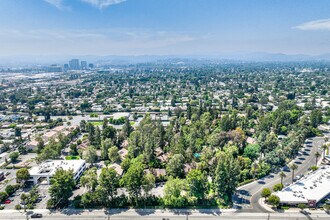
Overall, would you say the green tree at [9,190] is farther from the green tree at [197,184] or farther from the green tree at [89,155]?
the green tree at [197,184]

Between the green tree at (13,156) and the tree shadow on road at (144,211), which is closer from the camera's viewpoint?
the tree shadow on road at (144,211)

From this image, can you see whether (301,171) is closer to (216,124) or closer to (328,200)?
(328,200)

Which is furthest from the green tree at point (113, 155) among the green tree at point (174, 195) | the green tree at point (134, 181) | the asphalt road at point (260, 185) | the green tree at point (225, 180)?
the asphalt road at point (260, 185)

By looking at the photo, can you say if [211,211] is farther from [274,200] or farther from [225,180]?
[274,200]

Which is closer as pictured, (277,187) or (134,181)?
(134,181)

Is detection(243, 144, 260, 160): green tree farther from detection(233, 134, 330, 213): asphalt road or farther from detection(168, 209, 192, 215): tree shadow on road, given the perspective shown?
detection(168, 209, 192, 215): tree shadow on road

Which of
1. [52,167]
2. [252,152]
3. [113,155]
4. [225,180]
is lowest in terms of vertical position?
[52,167]

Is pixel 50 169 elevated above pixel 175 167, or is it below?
below

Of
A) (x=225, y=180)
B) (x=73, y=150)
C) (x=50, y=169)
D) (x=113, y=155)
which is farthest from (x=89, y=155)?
(x=225, y=180)

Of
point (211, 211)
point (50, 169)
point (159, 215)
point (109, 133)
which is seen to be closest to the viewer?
point (159, 215)
